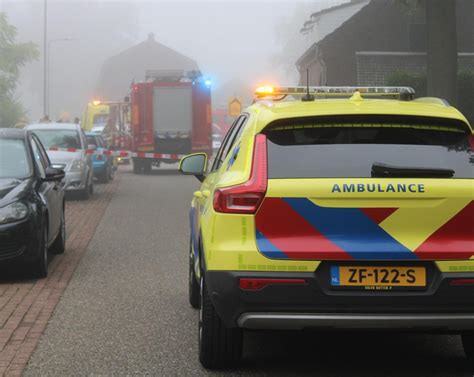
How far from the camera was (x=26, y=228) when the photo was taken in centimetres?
859

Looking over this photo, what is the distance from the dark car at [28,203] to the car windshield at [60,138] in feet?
29.2

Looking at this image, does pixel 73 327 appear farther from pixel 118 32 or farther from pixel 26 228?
pixel 118 32

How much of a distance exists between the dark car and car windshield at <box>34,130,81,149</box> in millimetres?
8906

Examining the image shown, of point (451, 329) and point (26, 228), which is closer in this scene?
point (451, 329)

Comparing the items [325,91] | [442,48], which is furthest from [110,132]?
[325,91]

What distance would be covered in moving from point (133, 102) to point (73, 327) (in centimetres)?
2458

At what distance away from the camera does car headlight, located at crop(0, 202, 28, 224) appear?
8492 millimetres

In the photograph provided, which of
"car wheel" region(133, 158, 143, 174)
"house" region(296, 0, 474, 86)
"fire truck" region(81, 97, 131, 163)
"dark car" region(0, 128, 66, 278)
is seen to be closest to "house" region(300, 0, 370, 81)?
"house" region(296, 0, 474, 86)

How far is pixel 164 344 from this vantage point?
6.22 metres

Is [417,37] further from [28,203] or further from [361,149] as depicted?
[361,149]

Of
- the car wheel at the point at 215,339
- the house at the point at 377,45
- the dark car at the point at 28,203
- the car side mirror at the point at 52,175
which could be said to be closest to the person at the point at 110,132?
the house at the point at 377,45

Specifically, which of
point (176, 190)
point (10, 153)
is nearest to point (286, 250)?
point (10, 153)

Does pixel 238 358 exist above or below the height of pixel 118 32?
below

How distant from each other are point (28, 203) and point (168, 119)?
22.2 meters
